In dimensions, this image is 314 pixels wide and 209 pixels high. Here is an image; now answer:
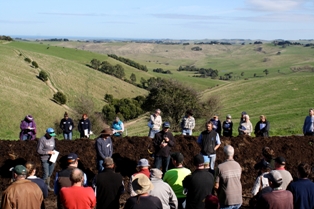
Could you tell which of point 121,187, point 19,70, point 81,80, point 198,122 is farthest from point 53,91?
point 121,187

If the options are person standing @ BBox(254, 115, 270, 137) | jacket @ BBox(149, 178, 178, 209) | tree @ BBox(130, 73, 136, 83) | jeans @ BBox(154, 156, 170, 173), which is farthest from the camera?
tree @ BBox(130, 73, 136, 83)

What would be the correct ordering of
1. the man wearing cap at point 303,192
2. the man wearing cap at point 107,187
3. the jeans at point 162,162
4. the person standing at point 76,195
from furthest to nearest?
the jeans at point 162,162
the man wearing cap at point 107,187
the man wearing cap at point 303,192
the person standing at point 76,195

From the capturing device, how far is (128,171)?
14.2 metres

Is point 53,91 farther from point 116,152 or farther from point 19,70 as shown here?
point 116,152

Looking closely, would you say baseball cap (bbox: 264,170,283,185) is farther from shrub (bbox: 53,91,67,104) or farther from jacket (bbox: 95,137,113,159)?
shrub (bbox: 53,91,67,104)

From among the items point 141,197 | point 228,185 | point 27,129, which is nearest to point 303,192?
point 228,185

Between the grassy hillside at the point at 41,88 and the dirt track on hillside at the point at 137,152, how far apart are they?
30755 millimetres

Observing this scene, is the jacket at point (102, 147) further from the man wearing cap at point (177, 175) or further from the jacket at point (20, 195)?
the jacket at point (20, 195)

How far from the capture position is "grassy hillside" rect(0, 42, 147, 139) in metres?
59.7

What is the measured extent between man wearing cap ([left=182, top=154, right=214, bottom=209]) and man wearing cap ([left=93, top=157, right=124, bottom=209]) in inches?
55.6

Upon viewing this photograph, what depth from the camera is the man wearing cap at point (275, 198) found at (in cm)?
663

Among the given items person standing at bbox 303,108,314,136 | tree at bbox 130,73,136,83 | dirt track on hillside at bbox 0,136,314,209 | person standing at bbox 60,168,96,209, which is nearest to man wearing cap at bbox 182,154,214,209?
person standing at bbox 60,168,96,209

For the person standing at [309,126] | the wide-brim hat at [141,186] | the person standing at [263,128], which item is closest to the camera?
the wide-brim hat at [141,186]

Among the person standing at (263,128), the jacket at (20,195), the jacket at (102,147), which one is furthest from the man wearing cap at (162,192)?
the person standing at (263,128)
